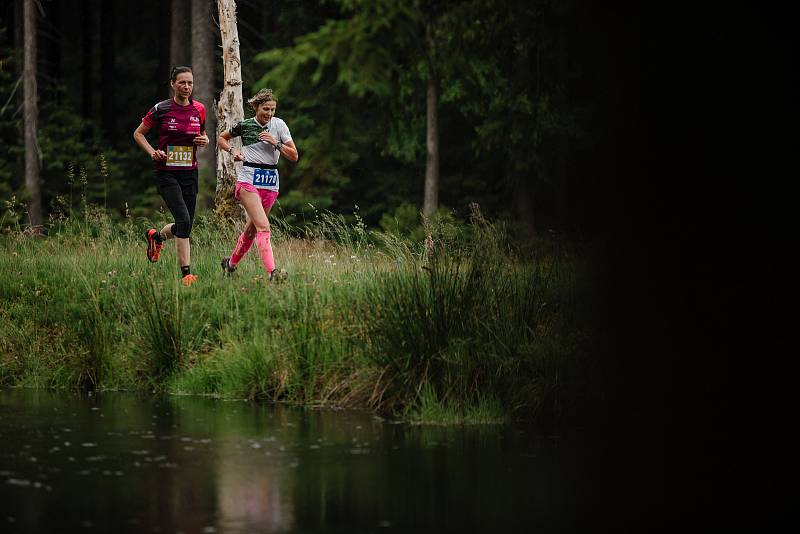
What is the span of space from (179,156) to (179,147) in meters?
0.10

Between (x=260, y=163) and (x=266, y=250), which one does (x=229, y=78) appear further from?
(x=266, y=250)

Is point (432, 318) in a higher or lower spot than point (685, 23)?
lower

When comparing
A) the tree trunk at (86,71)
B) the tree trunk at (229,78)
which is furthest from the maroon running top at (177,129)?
the tree trunk at (86,71)

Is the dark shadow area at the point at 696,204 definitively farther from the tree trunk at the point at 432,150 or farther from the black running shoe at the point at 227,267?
the tree trunk at the point at 432,150

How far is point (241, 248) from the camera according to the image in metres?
15.4

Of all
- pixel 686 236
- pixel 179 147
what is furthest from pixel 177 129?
pixel 686 236

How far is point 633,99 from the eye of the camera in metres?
10.0

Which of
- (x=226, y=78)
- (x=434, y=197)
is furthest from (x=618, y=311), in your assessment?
(x=434, y=197)

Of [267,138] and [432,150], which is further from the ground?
[432,150]

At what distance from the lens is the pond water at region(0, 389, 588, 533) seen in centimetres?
746

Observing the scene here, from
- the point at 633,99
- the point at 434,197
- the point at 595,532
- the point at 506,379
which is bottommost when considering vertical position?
the point at 595,532

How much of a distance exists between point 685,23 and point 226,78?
11928 millimetres

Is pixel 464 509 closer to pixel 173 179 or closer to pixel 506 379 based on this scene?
pixel 506 379

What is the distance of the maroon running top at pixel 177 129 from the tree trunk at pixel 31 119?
18424 mm
